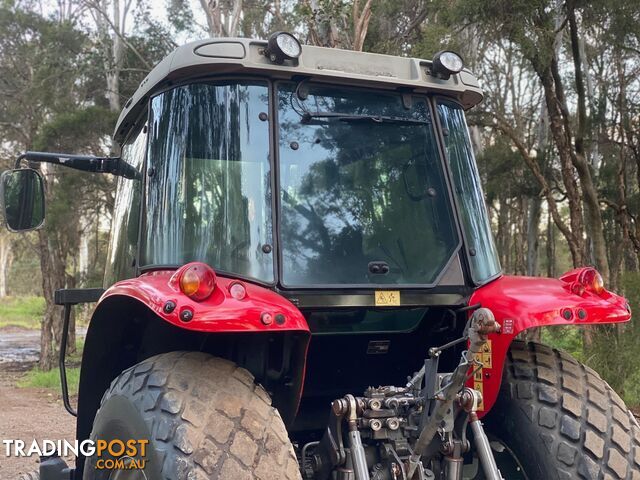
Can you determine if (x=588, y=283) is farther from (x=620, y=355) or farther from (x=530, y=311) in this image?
(x=620, y=355)

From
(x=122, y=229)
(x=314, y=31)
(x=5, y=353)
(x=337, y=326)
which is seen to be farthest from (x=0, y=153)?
(x=337, y=326)

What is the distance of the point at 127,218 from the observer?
3.67m

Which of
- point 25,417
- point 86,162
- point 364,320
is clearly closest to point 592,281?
point 364,320

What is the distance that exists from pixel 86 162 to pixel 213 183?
4.08 ft

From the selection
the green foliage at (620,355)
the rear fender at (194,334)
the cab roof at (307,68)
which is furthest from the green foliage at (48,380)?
the cab roof at (307,68)

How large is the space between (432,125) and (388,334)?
1.05 meters

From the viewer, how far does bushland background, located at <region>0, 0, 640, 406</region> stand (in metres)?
9.97

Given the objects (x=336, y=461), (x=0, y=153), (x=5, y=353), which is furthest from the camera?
(x=5, y=353)

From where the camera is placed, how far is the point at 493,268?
127 inches

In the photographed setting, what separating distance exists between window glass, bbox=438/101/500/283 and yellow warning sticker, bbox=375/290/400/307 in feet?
1.43

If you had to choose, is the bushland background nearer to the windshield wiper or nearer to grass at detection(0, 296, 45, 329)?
the windshield wiper

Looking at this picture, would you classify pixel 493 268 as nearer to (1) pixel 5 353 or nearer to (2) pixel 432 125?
(2) pixel 432 125

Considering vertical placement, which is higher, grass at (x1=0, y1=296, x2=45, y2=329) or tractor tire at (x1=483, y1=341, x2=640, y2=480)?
tractor tire at (x1=483, y1=341, x2=640, y2=480)

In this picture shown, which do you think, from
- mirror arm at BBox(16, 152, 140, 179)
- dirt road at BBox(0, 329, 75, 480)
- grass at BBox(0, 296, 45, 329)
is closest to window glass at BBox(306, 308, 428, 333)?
mirror arm at BBox(16, 152, 140, 179)
